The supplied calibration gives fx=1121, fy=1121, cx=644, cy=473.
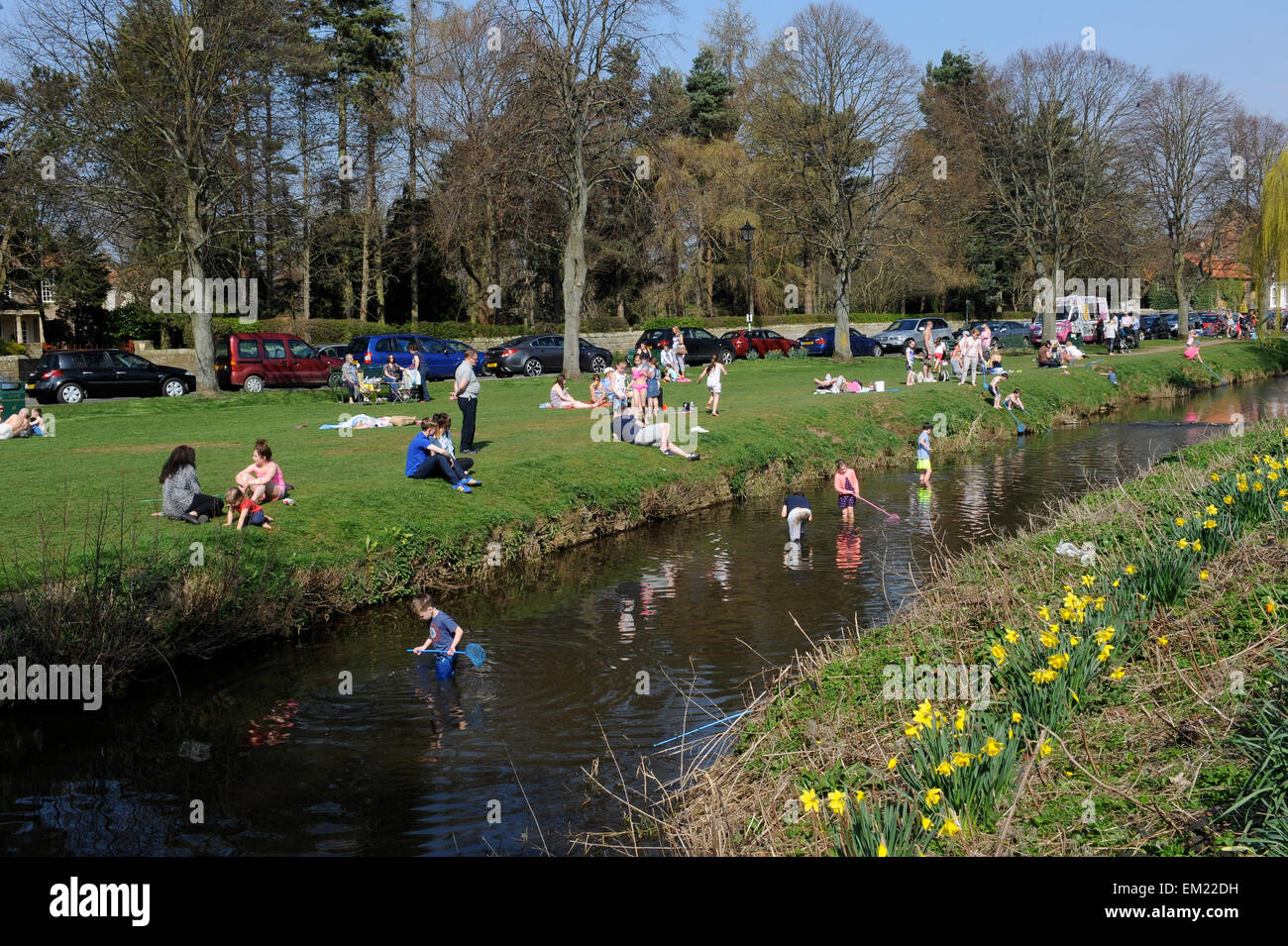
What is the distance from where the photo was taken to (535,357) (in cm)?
4256

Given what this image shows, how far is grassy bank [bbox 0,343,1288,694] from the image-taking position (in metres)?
12.0

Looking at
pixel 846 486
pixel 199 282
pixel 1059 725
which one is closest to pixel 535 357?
pixel 199 282

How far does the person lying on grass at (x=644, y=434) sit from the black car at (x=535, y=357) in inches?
751

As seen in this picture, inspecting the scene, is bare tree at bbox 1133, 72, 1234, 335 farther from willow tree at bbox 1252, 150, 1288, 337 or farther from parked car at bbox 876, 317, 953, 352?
willow tree at bbox 1252, 150, 1288, 337

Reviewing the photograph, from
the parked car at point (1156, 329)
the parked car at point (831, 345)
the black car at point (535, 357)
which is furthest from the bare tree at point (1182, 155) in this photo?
the black car at point (535, 357)

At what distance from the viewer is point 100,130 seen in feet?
95.7

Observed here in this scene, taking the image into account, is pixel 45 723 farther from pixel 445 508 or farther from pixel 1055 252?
pixel 1055 252

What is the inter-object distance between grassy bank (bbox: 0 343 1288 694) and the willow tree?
7182mm

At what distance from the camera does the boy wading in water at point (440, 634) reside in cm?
1198

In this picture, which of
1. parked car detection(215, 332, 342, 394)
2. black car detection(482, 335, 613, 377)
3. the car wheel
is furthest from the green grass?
black car detection(482, 335, 613, 377)

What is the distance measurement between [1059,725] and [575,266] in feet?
103
